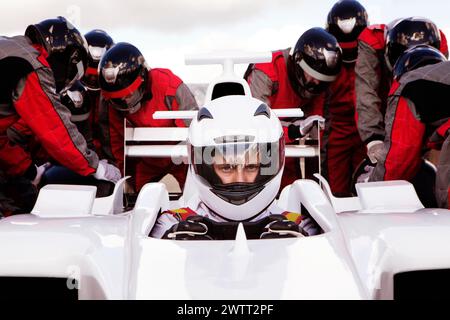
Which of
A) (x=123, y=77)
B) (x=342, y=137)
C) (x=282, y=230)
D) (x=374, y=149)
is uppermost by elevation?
(x=123, y=77)

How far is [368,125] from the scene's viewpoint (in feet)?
11.8

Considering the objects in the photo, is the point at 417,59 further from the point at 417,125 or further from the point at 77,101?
the point at 77,101

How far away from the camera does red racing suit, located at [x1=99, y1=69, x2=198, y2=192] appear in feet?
12.6

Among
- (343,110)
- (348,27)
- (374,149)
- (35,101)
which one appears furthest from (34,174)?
(348,27)

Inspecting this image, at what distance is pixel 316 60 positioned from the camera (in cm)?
371

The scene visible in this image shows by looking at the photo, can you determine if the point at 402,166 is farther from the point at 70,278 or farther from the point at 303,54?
the point at 70,278

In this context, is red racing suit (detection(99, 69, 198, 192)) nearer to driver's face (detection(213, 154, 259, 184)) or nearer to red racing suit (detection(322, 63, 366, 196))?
red racing suit (detection(322, 63, 366, 196))

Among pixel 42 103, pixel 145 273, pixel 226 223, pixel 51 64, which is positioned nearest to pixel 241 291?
pixel 145 273

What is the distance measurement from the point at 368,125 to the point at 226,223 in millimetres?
1986

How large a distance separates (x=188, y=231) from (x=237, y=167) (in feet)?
0.91

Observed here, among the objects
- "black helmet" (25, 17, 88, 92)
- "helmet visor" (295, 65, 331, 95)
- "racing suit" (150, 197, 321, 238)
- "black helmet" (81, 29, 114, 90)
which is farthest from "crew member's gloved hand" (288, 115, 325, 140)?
"black helmet" (81, 29, 114, 90)

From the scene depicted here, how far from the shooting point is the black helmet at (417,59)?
8.92ft

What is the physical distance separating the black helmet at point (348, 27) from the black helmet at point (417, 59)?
154cm

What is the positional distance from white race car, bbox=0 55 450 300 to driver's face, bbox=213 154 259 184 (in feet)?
0.67
